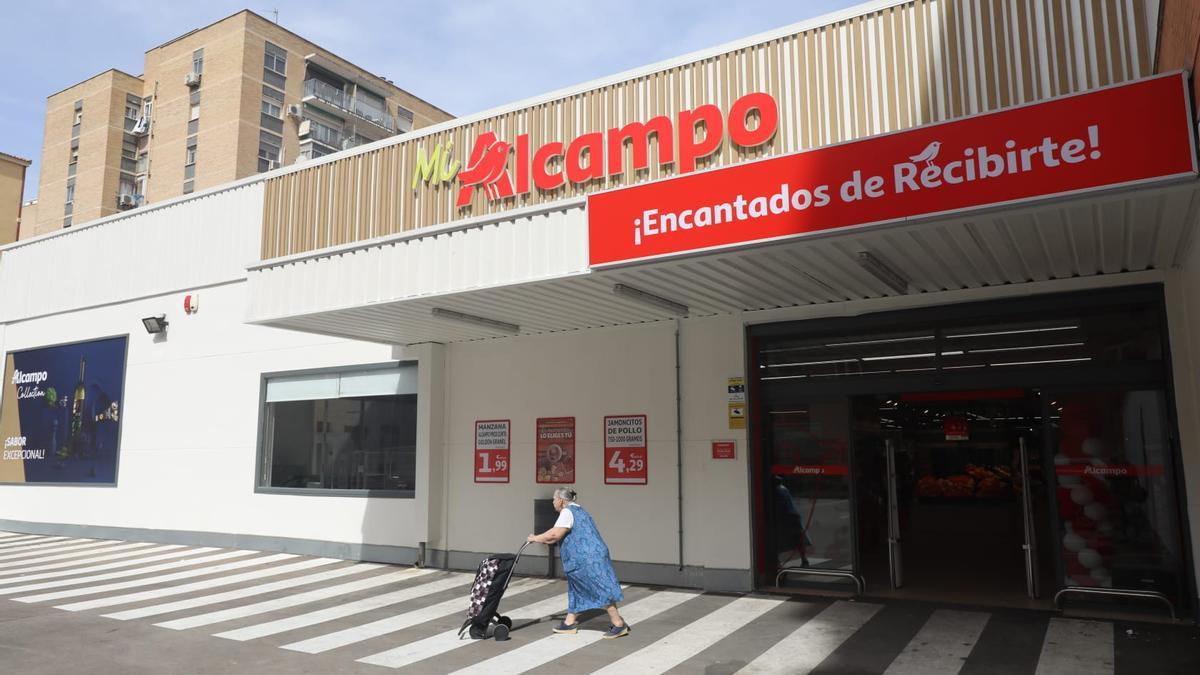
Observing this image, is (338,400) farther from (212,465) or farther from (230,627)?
(230,627)

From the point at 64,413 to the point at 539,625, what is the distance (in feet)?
46.5

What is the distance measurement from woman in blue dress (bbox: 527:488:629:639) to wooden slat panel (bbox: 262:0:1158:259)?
3.93 metres

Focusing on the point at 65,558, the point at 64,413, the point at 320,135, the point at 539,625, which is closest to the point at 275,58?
the point at 320,135

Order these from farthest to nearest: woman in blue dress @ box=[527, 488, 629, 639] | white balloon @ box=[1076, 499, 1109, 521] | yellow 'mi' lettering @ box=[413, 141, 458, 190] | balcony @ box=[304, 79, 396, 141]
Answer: balcony @ box=[304, 79, 396, 141] → yellow 'mi' lettering @ box=[413, 141, 458, 190] → white balloon @ box=[1076, 499, 1109, 521] → woman in blue dress @ box=[527, 488, 629, 639]

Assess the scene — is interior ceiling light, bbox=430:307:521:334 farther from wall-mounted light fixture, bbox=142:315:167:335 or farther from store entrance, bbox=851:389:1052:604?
wall-mounted light fixture, bbox=142:315:167:335

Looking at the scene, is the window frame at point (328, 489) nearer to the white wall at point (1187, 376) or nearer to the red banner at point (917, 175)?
the red banner at point (917, 175)

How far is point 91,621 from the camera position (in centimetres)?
864

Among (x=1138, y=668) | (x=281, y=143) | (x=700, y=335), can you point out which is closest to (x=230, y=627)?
(x=700, y=335)

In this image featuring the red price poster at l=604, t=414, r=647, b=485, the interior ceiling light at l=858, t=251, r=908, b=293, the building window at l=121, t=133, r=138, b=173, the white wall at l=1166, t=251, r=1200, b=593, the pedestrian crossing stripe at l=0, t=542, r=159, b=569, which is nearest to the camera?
the interior ceiling light at l=858, t=251, r=908, b=293

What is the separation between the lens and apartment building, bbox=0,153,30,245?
80.0ft

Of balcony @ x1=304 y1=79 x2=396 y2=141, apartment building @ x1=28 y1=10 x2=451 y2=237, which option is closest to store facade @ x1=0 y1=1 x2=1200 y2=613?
apartment building @ x1=28 y1=10 x2=451 y2=237

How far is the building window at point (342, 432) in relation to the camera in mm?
12820

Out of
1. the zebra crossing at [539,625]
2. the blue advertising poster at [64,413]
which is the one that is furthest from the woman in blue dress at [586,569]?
the blue advertising poster at [64,413]

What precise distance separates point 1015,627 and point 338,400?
1030 cm
